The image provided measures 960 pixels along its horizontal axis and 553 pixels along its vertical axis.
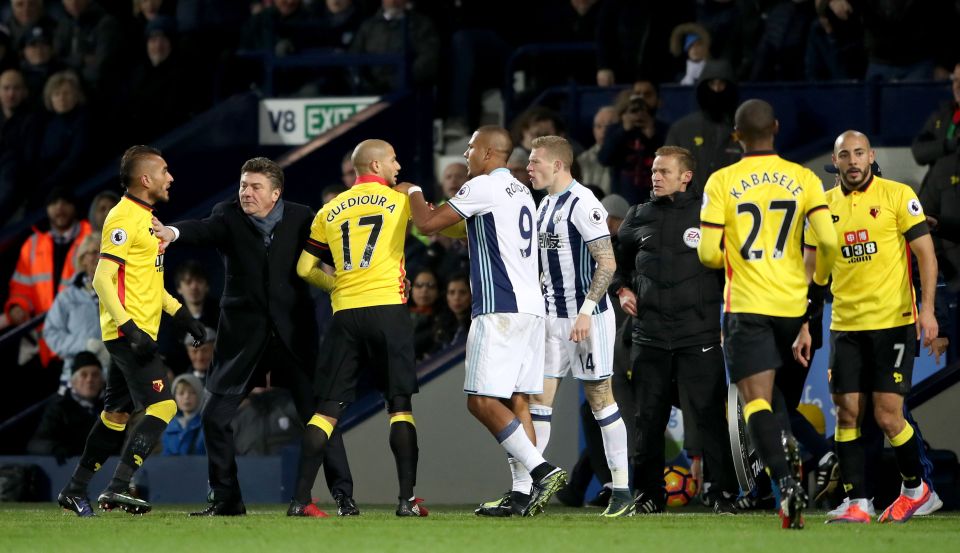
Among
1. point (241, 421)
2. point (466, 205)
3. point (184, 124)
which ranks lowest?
point (241, 421)

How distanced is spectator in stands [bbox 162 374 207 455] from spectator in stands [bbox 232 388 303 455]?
33 centimetres

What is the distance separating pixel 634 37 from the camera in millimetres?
15891

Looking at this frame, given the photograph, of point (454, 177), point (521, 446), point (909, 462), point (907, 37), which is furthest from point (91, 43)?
point (909, 462)

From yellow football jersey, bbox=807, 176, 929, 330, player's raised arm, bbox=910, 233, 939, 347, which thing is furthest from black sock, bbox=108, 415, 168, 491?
player's raised arm, bbox=910, 233, 939, 347

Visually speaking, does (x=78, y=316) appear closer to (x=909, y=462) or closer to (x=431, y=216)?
(x=431, y=216)

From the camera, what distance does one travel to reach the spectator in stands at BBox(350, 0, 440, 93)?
1714cm

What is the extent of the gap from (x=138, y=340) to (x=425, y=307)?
420 cm

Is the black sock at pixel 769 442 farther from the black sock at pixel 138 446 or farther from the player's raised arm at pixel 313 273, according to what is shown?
the black sock at pixel 138 446

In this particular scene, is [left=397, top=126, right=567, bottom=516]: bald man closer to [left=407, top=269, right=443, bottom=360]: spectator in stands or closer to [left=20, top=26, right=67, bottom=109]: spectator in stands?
[left=407, top=269, right=443, bottom=360]: spectator in stands

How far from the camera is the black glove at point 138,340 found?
1016cm

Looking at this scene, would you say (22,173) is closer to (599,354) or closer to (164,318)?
(164,318)

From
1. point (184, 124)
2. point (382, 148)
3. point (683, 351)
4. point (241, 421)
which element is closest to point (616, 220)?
point (683, 351)

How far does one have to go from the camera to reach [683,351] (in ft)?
35.4

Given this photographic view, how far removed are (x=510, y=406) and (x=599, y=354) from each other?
60 centimetres
